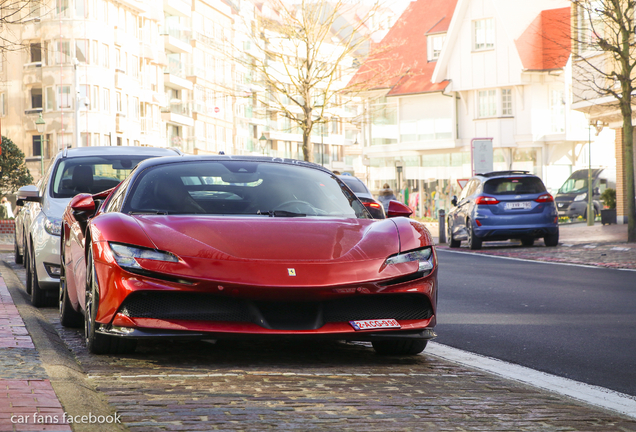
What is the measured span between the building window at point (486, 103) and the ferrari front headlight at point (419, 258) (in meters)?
51.8

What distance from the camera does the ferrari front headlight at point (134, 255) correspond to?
19.9ft

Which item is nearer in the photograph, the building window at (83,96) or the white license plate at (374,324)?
the white license plate at (374,324)

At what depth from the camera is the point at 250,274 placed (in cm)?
598

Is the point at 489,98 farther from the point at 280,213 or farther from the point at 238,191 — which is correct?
the point at 280,213

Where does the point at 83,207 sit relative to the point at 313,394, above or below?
above

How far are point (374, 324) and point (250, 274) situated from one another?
855mm

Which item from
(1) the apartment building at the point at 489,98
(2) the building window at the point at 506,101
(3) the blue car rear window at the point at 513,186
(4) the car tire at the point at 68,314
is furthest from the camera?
(2) the building window at the point at 506,101

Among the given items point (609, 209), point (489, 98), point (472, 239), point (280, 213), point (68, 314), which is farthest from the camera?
point (489, 98)

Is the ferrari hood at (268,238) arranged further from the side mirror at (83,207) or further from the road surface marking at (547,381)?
the side mirror at (83,207)

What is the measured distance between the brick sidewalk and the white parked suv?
3.11 metres

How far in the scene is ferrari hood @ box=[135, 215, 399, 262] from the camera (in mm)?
6117

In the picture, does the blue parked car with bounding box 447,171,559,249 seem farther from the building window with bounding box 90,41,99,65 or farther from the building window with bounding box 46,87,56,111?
the building window with bounding box 46,87,56,111

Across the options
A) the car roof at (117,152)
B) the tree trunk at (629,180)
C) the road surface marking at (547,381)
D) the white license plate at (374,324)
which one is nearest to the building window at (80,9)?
the tree trunk at (629,180)

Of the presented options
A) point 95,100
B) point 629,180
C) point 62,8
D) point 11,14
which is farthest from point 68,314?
point 62,8
